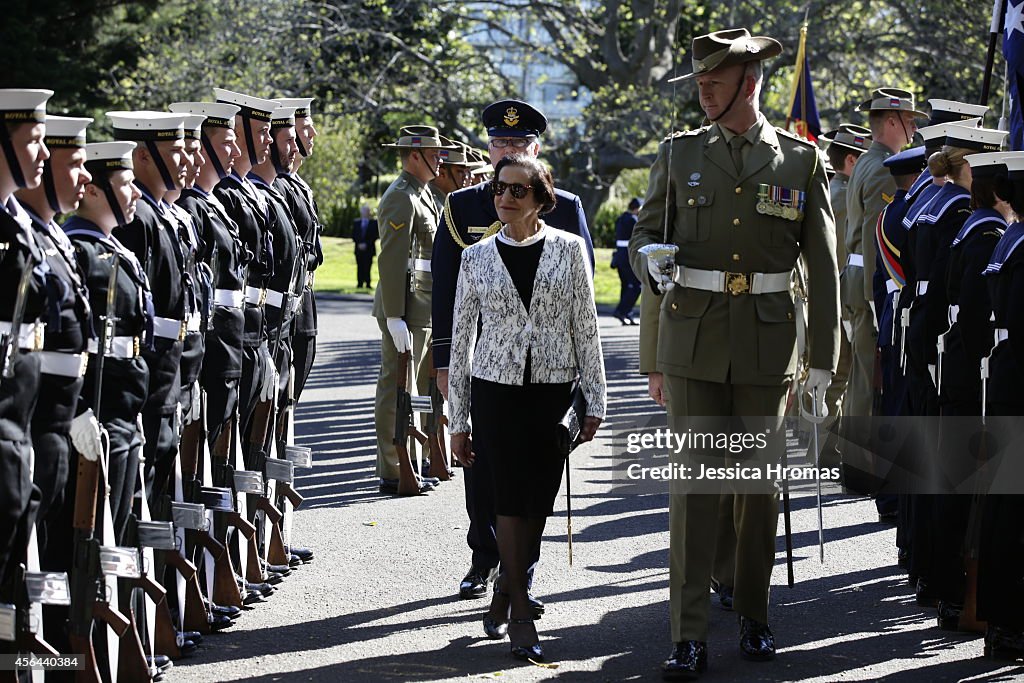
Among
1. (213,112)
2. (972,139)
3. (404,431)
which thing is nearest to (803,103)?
(404,431)

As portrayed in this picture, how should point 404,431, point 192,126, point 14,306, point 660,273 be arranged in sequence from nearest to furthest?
1. point 14,306
2. point 660,273
3. point 192,126
4. point 404,431

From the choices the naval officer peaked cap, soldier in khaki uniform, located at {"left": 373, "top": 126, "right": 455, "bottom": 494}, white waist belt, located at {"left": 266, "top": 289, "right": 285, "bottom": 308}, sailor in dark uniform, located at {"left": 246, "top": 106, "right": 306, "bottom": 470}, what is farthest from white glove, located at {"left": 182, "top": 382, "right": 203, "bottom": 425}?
soldier in khaki uniform, located at {"left": 373, "top": 126, "right": 455, "bottom": 494}

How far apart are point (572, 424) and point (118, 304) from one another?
1.85 meters

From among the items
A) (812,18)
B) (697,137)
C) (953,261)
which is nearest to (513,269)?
(697,137)

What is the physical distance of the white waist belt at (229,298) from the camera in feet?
23.2

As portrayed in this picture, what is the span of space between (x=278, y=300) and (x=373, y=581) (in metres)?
1.46

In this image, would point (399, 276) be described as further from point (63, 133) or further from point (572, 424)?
point (63, 133)

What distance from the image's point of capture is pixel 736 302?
20.8 ft

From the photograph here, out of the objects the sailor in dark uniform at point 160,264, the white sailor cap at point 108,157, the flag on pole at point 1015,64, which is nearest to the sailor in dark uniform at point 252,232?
the sailor in dark uniform at point 160,264

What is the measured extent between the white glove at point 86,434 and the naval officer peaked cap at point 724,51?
255 centimetres

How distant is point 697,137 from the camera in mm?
6523

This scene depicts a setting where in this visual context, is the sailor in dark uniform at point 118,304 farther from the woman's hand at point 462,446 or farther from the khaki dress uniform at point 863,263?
the khaki dress uniform at point 863,263

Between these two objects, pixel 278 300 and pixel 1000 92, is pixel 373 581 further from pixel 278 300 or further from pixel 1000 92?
pixel 1000 92

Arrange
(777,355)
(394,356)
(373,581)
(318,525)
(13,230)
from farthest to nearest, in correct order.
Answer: (394,356)
(318,525)
(373,581)
(777,355)
(13,230)
